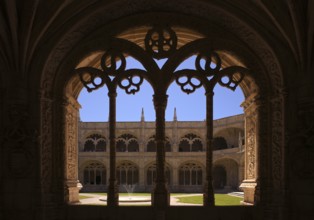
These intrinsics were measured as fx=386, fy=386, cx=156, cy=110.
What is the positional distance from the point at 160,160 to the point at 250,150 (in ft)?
7.31

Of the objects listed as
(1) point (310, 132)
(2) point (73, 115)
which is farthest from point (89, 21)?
(1) point (310, 132)

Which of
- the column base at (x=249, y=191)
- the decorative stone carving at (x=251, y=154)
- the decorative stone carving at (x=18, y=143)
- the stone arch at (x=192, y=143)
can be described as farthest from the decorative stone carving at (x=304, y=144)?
the stone arch at (x=192, y=143)

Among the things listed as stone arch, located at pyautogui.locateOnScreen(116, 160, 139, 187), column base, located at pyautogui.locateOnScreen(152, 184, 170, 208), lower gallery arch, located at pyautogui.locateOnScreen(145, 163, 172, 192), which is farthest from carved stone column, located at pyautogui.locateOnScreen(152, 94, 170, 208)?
stone arch, located at pyautogui.locateOnScreen(116, 160, 139, 187)

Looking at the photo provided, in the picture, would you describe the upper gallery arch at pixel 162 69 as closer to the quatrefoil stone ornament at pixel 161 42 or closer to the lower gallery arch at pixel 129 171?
the quatrefoil stone ornament at pixel 161 42

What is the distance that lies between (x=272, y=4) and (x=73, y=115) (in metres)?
4.64

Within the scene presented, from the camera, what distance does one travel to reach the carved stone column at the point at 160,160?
22.4ft

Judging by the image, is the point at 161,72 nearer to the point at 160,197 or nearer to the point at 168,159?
the point at 160,197

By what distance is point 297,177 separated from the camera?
612 centimetres

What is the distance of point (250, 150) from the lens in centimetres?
813

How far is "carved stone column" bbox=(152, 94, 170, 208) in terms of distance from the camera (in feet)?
22.4

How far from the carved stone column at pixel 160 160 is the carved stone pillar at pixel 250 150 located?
1739mm

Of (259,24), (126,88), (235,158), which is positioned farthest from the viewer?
(235,158)

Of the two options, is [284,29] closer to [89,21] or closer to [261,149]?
[261,149]

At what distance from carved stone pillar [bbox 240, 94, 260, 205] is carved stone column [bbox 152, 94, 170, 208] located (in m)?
1.74
